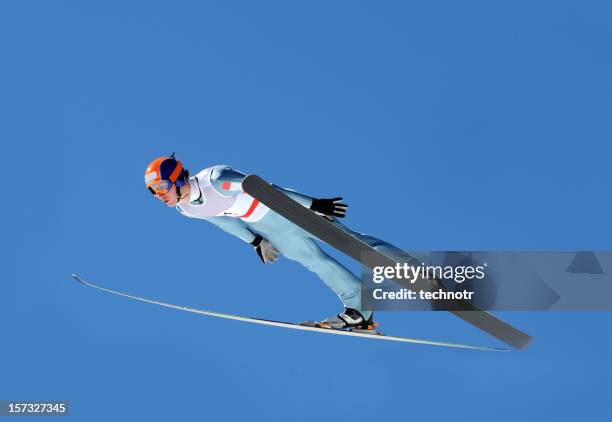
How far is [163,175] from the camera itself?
10.2 metres

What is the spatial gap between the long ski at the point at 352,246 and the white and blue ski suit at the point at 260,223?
19cm

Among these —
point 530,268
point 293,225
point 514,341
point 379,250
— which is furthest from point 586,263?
point 293,225

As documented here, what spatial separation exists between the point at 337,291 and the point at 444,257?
1.24 metres

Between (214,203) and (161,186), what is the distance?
1.94 feet

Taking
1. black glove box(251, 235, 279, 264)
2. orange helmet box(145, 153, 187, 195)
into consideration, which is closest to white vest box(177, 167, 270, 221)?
orange helmet box(145, 153, 187, 195)

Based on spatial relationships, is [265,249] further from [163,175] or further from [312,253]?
[163,175]

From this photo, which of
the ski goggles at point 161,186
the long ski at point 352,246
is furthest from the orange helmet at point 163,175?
the long ski at point 352,246

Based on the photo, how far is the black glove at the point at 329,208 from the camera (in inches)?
407

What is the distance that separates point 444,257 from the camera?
10828 millimetres

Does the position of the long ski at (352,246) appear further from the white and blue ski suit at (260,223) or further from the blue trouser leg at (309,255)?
the blue trouser leg at (309,255)

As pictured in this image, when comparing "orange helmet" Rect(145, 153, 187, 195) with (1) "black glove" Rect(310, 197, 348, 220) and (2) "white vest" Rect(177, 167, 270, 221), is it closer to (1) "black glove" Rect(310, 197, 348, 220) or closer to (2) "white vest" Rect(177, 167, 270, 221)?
(2) "white vest" Rect(177, 167, 270, 221)

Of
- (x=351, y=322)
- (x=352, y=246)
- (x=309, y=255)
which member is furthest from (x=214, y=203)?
(x=351, y=322)

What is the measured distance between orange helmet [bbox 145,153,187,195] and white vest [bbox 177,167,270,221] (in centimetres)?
18

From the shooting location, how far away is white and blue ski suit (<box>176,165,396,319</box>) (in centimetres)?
1038
